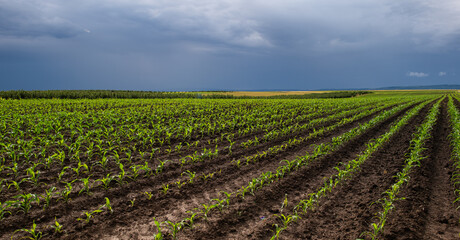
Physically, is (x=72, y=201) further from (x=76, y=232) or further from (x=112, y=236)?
(x=112, y=236)

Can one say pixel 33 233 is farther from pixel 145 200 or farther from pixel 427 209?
pixel 427 209

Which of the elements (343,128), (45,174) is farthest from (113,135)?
(343,128)

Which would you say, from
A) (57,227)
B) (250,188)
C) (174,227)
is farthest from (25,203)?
(250,188)

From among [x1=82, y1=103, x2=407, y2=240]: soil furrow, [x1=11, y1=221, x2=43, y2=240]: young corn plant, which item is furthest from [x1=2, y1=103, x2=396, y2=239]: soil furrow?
[x1=11, y1=221, x2=43, y2=240]: young corn plant

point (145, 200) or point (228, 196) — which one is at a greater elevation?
point (228, 196)

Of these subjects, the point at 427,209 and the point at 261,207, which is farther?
the point at 427,209

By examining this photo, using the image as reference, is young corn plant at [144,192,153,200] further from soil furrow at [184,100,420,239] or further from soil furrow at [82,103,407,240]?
soil furrow at [184,100,420,239]

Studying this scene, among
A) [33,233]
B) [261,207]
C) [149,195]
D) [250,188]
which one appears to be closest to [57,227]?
[33,233]

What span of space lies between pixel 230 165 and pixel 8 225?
465 centimetres

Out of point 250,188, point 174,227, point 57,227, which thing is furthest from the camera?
point 250,188

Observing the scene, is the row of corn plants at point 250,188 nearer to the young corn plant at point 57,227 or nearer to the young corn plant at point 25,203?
the young corn plant at point 57,227

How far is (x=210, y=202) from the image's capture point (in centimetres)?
498

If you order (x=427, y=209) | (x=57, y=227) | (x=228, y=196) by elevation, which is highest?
(x=228, y=196)

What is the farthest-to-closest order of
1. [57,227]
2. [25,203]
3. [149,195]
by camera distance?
[149,195], [25,203], [57,227]
